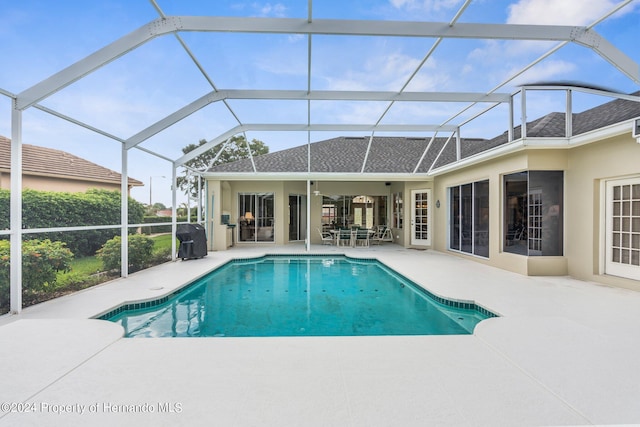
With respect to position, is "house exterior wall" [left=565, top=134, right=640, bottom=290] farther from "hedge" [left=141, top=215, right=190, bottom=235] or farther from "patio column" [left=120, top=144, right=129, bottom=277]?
"hedge" [left=141, top=215, right=190, bottom=235]

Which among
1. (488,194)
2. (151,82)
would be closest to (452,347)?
(488,194)

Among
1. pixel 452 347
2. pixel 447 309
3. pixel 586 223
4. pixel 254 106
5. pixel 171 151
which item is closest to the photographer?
pixel 452 347

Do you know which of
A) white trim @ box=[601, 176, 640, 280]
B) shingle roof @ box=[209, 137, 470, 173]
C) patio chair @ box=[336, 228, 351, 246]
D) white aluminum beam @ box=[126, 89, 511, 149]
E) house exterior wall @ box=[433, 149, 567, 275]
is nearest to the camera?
white trim @ box=[601, 176, 640, 280]

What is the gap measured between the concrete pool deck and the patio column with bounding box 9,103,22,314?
36 cm

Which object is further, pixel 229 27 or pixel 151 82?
pixel 151 82

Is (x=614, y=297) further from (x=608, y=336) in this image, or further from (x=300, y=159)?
(x=300, y=159)

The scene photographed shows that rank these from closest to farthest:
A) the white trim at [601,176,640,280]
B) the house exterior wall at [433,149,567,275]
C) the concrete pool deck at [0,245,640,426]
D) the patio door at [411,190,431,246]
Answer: the concrete pool deck at [0,245,640,426] → the white trim at [601,176,640,280] → the house exterior wall at [433,149,567,275] → the patio door at [411,190,431,246]

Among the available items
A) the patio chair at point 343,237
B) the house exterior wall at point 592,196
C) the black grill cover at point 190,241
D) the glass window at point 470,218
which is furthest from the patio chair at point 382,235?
the house exterior wall at point 592,196

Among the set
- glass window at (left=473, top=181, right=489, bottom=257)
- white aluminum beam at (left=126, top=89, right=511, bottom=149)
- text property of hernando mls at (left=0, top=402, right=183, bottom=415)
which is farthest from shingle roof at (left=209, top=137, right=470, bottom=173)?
text property of hernando mls at (left=0, top=402, right=183, bottom=415)

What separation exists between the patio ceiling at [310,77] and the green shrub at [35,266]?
2.11 meters

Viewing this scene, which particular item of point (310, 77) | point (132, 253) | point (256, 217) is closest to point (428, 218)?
point (256, 217)

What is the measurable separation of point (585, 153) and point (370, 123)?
15.3 feet

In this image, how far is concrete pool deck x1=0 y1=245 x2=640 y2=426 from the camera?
218 cm

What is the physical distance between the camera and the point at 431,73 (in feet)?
20.2
